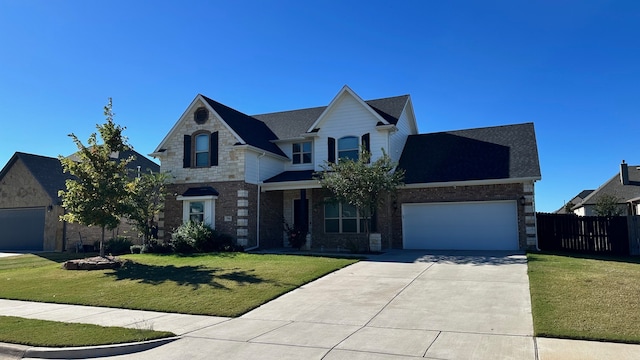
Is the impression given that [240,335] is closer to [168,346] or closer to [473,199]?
[168,346]

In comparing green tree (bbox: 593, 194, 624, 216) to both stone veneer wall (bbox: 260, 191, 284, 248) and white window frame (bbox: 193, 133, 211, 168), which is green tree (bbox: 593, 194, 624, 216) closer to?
stone veneer wall (bbox: 260, 191, 284, 248)

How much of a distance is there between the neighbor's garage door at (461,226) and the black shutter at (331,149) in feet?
14.1

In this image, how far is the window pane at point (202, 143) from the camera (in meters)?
22.8

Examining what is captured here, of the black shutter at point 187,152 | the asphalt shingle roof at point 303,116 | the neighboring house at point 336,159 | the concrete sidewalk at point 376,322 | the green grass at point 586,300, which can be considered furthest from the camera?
the asphalt shingle roof at point 303,116

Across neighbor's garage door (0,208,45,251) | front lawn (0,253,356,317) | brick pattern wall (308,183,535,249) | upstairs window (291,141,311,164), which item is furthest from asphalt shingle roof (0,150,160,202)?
brick pattern wall (308,183,535,249)

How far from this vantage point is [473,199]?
64.7 ft

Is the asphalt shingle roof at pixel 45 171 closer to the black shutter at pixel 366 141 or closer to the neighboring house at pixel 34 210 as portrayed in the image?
the neighboring house at pixel 34 210

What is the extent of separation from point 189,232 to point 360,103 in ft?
33.6

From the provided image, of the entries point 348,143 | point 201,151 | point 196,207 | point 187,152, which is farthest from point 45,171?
point 348,143

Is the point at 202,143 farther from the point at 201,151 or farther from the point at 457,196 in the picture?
the point at 457,196

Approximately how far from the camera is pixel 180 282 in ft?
42.3

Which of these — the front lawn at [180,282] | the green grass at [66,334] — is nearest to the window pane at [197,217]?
the front lawn at [180,282]

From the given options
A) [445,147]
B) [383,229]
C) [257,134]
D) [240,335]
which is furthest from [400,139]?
[240,335]

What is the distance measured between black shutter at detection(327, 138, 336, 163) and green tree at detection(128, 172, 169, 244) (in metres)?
8.22
